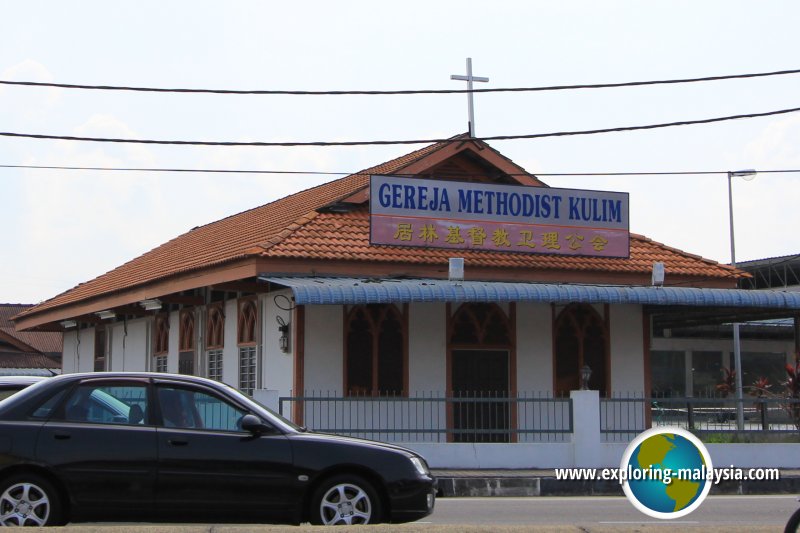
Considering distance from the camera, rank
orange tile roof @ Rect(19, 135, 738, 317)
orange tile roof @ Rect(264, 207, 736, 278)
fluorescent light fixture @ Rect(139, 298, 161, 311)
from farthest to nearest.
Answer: fluorescent light fixture @ Rect(139, 298, 161, 311) → orange tile roof @ Rect(19, 135, 738, 317) → orange tile roof @ Rect(264, 207, 736, 278)

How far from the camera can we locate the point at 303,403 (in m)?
19.8

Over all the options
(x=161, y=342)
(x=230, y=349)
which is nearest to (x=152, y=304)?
(x=161, y=342)

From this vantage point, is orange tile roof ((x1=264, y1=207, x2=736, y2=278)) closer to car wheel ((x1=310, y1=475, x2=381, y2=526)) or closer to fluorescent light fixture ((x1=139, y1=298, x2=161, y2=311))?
fluorescent light fixture ((x1=139, y1=298, x2=161, y2=311))

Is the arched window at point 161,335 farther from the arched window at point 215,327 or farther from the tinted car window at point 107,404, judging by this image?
the tinted car window at point 107,404

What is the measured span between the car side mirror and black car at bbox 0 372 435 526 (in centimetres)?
1

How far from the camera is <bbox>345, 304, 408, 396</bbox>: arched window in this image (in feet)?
70.3

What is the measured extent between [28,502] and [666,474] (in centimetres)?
818

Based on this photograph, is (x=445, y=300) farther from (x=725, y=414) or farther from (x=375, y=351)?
(x=725, y=414)

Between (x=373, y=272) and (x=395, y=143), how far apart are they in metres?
2.64

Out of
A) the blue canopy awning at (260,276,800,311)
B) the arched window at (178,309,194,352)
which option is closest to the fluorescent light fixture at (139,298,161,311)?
the arched window at (178,309,194,352)

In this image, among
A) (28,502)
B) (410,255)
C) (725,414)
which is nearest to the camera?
(28,502)

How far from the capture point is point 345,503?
33.1ft

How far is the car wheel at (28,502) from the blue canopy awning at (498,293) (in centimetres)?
934

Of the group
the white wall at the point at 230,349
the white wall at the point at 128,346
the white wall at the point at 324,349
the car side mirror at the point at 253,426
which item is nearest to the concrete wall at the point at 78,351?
the white wall at the point at 128,346
